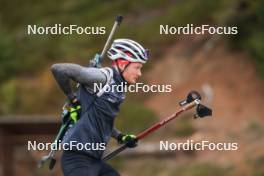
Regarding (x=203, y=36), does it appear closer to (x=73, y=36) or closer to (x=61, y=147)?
(x=73, y=36)

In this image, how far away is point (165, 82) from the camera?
19141 millimetres

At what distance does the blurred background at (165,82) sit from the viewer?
16781mm

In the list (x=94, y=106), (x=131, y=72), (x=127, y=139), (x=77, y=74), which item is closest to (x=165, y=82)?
(x=127, y=139)

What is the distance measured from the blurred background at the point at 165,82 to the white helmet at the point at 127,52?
7271 mm

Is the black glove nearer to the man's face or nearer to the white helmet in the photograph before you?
the man's face

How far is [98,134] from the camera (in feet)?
27.1

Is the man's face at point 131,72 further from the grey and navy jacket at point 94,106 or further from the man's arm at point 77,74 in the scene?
the man's arm at point 77,74

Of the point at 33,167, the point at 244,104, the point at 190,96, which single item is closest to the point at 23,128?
the point at 33,167

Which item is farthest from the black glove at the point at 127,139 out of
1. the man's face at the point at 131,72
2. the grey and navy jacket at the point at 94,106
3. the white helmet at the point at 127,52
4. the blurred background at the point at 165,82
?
the blurred background at the point at 165,82

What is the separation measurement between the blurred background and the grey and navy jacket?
24.3ft

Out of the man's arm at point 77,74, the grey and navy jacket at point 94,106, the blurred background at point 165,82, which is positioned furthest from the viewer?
the blurred background at point 165,82

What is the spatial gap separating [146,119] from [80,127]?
10.1 metres

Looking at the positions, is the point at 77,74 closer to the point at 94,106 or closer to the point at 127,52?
the point at 94,106

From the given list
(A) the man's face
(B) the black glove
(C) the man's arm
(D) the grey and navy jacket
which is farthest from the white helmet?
(B) the black glove
